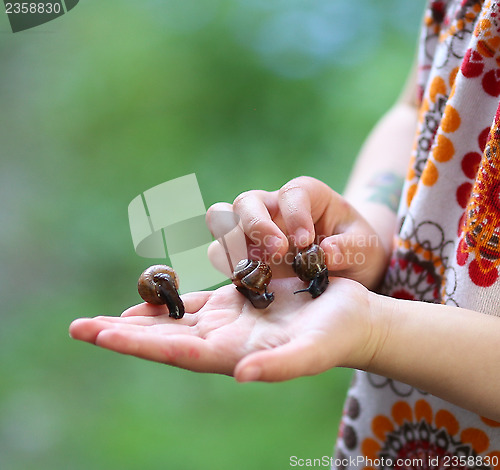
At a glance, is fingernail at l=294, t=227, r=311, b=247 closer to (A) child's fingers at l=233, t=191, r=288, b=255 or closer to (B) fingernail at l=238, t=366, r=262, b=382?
(A) child's fingers at l=233, t=191, r=288, b=255

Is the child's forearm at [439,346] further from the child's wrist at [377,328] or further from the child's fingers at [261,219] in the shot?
the child's fingers at [261,219]

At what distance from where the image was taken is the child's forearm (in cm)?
53

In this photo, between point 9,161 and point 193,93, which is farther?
point 9,161

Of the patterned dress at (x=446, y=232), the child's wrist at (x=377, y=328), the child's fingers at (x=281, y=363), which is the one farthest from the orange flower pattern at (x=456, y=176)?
the child's fingers at (x=281, y=363)

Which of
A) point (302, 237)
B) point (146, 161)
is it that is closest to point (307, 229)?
point (302, 237)

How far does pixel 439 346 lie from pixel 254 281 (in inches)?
7.8

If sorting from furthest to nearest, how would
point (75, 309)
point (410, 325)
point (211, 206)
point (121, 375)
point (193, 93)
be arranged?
point (121, 375)
point (75, 309)
point (193, 93)
point (211, 206)
point (410, 325)

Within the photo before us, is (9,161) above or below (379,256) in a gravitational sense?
above

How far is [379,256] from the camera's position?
2.30 feet

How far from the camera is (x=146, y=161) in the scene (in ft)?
2.72

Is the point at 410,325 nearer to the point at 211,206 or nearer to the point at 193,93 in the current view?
the point at 211,206

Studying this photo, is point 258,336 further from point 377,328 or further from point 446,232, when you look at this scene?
point 446,232

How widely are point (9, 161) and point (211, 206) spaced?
0.55 metres

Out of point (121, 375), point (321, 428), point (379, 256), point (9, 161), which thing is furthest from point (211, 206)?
point (321, 428)
